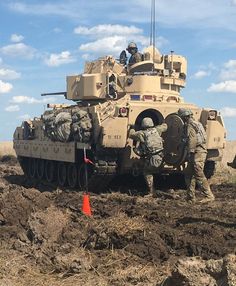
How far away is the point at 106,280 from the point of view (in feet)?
18.4

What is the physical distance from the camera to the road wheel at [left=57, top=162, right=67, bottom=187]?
1498 centimetres

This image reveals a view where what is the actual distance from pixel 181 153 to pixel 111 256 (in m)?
5.96

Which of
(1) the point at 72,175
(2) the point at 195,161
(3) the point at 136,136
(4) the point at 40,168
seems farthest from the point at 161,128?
(4) the point at 40,168

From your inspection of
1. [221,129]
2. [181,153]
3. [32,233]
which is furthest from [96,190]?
[32,233]

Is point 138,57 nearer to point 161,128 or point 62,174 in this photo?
point 62,174

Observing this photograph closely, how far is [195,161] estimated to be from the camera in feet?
36.2

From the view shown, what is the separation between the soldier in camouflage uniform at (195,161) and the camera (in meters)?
11.0

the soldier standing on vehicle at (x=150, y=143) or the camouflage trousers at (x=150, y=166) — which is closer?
the soldier standing on vehicle at (x=150, y=143)

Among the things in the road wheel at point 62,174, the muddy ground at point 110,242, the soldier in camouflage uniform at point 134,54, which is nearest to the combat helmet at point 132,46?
the soldier in camouflage uniform at point 134,54

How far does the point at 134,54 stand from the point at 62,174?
3.76 metres

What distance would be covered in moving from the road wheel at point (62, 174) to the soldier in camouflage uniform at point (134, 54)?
10.9 ft

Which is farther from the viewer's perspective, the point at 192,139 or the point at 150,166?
the point at 150,166

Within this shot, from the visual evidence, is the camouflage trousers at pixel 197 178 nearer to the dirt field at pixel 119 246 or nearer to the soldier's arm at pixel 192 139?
the soldier's arm at pixel 192 139

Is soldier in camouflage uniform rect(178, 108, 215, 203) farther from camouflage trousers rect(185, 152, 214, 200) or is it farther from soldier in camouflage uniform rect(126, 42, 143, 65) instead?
soldier in camouflage uniform rect(126, 42, 143, 65)
